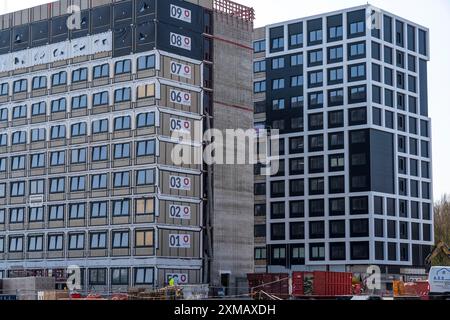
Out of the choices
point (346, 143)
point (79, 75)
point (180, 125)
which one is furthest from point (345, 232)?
point (79, 75)

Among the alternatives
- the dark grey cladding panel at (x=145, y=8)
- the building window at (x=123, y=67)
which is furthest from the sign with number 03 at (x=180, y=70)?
the dark grey cladding panel at (x=145, y=8)

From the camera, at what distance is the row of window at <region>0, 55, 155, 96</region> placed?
10112 centimetres

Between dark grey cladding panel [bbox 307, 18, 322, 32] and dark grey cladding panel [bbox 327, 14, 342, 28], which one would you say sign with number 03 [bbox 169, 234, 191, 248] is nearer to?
dark grey cladding panel [bbox 327, 14, 342, 28]

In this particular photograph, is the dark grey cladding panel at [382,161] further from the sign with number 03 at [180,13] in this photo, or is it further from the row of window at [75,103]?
the row of window at [75,103]

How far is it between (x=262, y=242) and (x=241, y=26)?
48279 millimetres

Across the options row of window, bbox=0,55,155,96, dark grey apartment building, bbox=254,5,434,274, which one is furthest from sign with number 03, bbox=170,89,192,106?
dark grey apartment building, bbox=254,5,434,274

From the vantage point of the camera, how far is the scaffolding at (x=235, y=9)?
363 ft

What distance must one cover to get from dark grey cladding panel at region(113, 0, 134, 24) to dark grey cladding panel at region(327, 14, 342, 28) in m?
51.1

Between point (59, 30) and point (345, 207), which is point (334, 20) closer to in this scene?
point (345, 207)

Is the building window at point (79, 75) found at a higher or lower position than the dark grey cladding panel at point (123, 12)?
lower

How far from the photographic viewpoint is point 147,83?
100 metres

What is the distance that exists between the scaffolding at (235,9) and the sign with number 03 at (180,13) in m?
6.46

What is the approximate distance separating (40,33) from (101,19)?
447 inches
